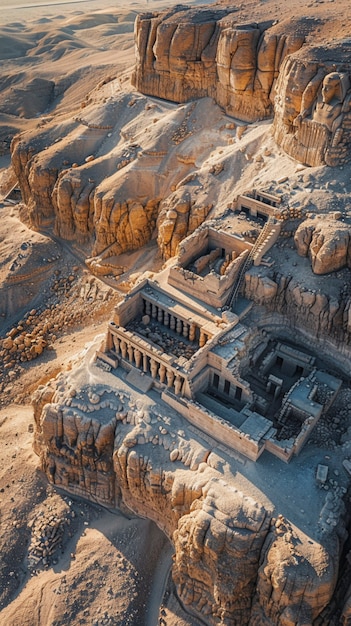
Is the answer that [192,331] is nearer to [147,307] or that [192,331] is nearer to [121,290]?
[147,307]

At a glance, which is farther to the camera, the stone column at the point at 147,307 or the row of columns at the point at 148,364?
the stone column at the point at 147,307

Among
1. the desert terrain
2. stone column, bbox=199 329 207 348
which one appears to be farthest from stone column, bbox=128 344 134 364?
stone column, bbox=199 329 207 348

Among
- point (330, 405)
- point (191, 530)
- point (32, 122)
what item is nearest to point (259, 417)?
point (330, 405)

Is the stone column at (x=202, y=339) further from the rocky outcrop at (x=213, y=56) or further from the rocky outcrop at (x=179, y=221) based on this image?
the rocky outcrop at (x=213, y=56)

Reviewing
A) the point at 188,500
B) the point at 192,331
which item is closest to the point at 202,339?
the point at 192,331

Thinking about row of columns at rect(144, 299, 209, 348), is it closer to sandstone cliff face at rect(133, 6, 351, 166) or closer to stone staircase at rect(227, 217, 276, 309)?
stone staircase at rect(227, 217, 276, 309)

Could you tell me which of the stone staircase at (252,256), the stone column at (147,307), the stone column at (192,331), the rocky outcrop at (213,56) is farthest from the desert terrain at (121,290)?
the stone column at (147,307)
